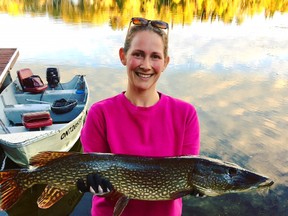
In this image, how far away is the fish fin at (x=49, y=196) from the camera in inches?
93.4

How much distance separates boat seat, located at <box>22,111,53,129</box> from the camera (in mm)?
6539

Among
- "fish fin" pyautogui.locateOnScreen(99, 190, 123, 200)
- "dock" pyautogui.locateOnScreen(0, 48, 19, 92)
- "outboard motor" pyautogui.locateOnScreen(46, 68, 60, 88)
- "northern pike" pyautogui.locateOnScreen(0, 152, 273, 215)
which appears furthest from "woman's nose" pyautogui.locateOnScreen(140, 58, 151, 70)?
"dock" pyautogui.locateOnScreen(0, 48, 19, 92)

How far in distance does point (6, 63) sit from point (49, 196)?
9.77 meters

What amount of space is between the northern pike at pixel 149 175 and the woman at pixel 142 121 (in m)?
0.07

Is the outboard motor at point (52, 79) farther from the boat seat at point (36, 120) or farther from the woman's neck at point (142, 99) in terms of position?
the woman's neck at point (142, 99)

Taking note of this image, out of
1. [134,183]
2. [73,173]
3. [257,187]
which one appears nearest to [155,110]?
[134,183]

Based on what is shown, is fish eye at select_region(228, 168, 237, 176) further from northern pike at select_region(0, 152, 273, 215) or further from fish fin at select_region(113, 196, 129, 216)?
fish fin at select_region(113, 196, 129, 216)

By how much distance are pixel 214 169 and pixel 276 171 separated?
5.78 meters

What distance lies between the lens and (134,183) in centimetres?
235

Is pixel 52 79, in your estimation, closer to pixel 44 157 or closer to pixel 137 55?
pixel 44 157

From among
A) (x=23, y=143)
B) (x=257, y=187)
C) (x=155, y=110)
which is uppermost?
(x=155, y=110)

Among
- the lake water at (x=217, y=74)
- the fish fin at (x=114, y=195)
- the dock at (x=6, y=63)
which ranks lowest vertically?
the lake water at (x=217, y=74)

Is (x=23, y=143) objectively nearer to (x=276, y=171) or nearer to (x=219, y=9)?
(x=276, y=171)

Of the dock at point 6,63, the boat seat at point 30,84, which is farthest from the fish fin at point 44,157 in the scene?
the dock at point 6,63
